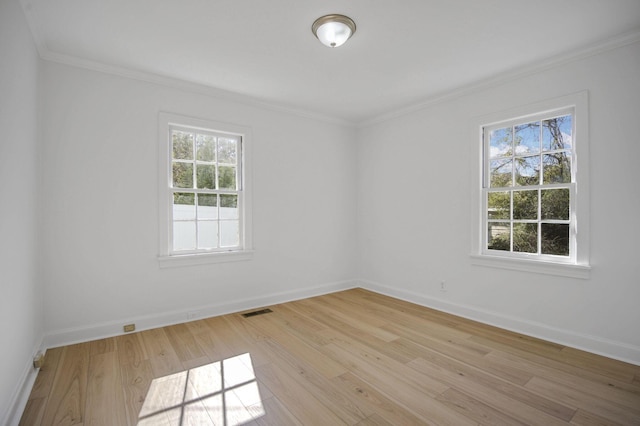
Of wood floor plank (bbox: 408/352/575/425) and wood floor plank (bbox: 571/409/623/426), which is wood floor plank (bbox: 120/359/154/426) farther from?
wood floor plank (bbox: 571/409/623/426)

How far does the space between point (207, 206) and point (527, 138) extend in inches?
145

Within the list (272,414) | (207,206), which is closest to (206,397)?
(272,414)

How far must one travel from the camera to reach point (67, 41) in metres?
2.66

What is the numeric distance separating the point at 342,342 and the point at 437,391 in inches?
40.3

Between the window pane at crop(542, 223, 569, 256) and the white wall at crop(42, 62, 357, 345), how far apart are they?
2.98 m

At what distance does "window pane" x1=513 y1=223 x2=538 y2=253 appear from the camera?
3244 mm

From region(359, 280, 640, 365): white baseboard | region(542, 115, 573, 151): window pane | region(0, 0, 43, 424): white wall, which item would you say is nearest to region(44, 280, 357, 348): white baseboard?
region(0, 0, 43, 424): white wall

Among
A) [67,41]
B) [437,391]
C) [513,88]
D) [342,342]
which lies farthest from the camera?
[513,88]

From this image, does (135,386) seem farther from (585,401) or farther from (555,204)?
(555,204)

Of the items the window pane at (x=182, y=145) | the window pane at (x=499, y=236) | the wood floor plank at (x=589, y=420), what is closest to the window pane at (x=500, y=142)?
the window pane at (x=499, y=236)

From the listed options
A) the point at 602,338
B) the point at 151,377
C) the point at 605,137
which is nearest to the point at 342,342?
the point at 151,377

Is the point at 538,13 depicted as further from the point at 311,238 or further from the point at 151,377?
the point at 151,377

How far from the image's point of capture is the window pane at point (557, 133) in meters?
3.00

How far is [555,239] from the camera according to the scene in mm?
3088
